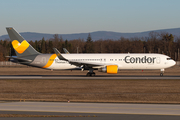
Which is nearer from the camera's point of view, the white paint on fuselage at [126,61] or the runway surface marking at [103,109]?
the runway surface marking at [103,109]

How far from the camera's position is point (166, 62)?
140ft

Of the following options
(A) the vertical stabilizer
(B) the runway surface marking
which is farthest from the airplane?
(B) the runway surface marking

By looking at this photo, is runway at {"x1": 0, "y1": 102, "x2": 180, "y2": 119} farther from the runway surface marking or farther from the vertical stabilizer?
the vertical stabilizer

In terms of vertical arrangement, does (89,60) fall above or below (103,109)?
above

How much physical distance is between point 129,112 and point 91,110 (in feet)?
6.84

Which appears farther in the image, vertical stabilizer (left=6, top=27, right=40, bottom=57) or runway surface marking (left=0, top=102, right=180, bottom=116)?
vertical stabilizer (left=6, top=27, right=40, bottom=57)

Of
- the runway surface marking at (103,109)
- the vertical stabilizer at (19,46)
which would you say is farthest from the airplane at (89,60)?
the runway surface marking at (103,109)

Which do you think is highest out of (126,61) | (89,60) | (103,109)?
(89,60)

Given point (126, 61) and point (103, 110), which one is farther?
point (126, 61)

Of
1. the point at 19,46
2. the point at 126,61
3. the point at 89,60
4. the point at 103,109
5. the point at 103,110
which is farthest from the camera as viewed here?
the point at 19,46

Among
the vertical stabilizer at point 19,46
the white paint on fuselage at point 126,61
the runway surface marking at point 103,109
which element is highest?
the vertical stabilizer at point 19,46

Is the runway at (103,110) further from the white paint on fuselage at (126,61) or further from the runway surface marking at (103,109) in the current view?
the white paint on fuselage at (126,61)

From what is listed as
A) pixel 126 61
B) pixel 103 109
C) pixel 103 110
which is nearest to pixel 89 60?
pixel 126 61

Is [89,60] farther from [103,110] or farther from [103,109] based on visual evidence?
[103,110]
